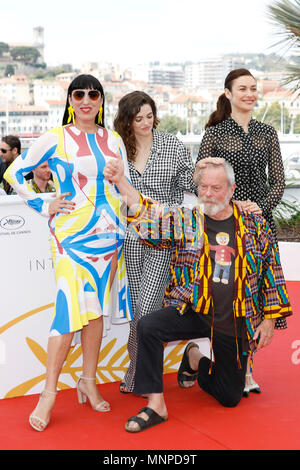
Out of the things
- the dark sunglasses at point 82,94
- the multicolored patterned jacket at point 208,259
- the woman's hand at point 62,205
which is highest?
the dark sunglasses at point 82,94

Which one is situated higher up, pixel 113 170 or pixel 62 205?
pixel 113 170

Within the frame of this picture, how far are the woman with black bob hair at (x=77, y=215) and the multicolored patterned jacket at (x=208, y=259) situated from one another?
0.16 m

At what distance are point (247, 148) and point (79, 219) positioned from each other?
91 centimetres

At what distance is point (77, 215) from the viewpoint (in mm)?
2689

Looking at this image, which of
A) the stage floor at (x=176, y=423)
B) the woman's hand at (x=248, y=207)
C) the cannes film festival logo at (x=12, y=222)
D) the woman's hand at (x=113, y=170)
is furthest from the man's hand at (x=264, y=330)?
the cannes film festival logo at (x=12, y=222)

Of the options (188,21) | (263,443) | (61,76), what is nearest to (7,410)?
(263,443)

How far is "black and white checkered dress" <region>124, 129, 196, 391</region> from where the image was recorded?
3010 millimetres

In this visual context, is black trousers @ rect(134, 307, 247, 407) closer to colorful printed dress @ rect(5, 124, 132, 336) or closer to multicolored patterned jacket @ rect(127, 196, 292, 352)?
multicolored patterned jacket @ rect(127, 196, 292, 352)

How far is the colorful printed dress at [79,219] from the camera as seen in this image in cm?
267

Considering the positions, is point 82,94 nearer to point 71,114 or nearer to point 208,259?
point 71,114

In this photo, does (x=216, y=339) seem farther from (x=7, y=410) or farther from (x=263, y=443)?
(x=7, y=410)

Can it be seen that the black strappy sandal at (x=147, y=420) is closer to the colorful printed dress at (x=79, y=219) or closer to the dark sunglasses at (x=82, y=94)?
the colorful printed dress at (x=79, y=219)

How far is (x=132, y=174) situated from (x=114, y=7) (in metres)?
149

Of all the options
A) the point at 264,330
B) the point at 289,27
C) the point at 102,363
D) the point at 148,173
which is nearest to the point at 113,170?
the point at 148,173
